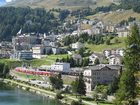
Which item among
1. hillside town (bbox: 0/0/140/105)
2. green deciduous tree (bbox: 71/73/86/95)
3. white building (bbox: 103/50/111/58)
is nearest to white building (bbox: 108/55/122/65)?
hillside town (bbox: 0/0/140/105)

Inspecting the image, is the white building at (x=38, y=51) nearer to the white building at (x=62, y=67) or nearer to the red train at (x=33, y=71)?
the red train at (x=33, y=71)

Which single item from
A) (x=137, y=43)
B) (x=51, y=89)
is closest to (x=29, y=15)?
(x=51, y=89)

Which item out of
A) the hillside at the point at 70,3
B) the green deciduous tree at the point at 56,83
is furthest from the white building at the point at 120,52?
the hillside at the point at 70,3

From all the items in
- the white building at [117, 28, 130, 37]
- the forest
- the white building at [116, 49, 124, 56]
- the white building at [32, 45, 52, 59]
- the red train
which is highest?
the forest

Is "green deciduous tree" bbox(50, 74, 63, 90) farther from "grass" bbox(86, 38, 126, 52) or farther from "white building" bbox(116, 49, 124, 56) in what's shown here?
"grass" bbox(86, 38, 126, 52)

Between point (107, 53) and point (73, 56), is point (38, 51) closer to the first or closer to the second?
point (73, 56)

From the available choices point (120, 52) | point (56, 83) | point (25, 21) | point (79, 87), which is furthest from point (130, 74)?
point (25, 21)
